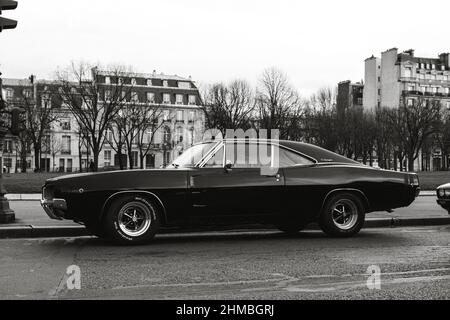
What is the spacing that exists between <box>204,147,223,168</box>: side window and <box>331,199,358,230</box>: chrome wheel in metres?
1.94

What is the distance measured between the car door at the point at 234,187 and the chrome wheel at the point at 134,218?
2.20 ft

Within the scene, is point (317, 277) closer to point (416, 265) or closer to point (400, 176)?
point (416, 265)

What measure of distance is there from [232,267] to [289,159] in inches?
115

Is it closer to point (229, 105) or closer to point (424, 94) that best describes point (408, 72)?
point (424, 94)

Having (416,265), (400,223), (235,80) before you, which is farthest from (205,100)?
(416,265)

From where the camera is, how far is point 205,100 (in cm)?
5556

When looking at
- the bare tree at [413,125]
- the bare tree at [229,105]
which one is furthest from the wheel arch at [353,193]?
the bare tree at [413,125]

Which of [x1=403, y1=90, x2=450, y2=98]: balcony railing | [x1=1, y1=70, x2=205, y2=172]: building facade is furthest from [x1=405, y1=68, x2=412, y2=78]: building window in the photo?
[x1=1, y1=70, x2=205, y2=172]: building facade

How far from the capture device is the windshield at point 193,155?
8.59 m

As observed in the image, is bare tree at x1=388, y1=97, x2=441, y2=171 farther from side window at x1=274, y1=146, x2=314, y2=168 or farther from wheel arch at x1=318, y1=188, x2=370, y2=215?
side window at x1=274, y1=146, x2=314, y2=168

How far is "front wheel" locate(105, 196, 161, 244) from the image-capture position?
7.93 m

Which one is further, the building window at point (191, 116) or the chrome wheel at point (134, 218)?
the building window at point (191, 116)

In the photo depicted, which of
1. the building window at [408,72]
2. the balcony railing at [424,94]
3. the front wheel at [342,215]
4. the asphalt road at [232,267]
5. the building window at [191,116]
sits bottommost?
the asphalt road at [232,267]

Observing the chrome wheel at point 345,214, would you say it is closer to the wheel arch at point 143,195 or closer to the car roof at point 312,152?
the car roof at point 312,152
